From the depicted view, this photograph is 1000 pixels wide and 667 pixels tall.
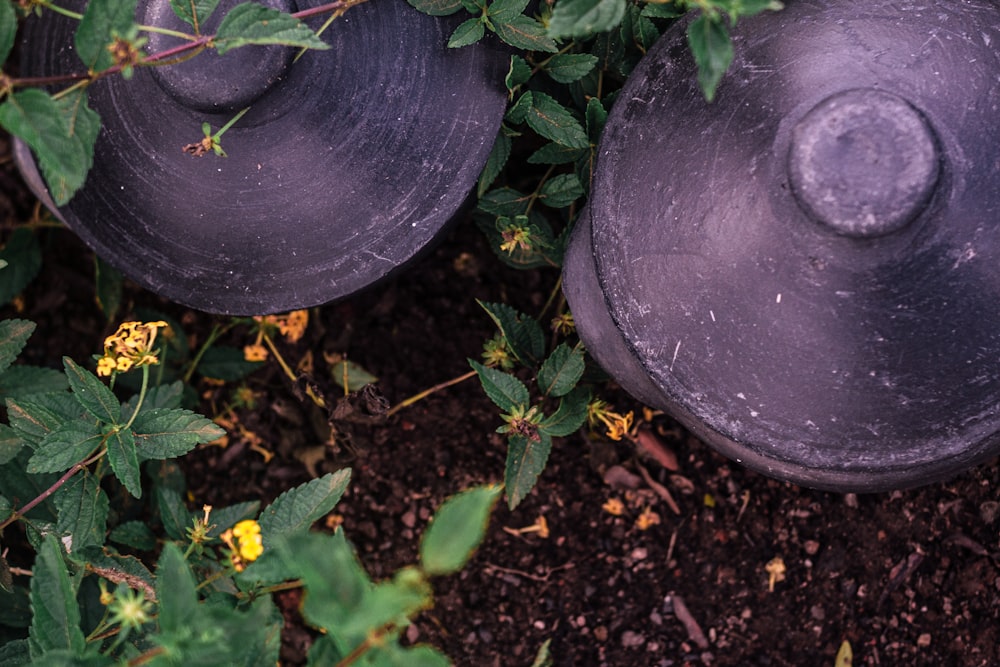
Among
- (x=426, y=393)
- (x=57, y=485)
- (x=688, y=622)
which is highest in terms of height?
(x=57, y=485)

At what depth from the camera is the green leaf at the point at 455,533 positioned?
0.66m

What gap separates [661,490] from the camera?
1.62m

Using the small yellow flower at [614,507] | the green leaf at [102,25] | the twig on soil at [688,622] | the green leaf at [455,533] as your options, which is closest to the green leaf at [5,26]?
the green leaf at [102,25]

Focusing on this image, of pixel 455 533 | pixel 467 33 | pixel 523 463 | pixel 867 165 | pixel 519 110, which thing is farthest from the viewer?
pixel 523 463

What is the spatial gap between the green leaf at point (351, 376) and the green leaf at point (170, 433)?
52 centimetres

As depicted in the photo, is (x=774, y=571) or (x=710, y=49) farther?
(x=774, y=571)

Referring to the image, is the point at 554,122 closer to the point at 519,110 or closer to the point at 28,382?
the point at 519,110

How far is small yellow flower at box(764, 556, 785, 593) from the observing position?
157 cm

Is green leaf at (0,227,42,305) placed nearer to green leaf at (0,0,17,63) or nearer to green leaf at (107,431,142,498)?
green leaf at (107,431,142,498)

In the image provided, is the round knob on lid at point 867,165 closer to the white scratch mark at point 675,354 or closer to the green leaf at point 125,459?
the white scratch mark at point 675,354

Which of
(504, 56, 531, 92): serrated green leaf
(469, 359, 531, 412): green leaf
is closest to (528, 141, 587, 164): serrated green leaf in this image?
(504, 56, 531, 92): serrated green leaf

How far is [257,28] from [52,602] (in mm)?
594

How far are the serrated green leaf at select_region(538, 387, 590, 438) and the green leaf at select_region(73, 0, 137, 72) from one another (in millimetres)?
717

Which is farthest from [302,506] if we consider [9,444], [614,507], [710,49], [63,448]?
[710,49]
